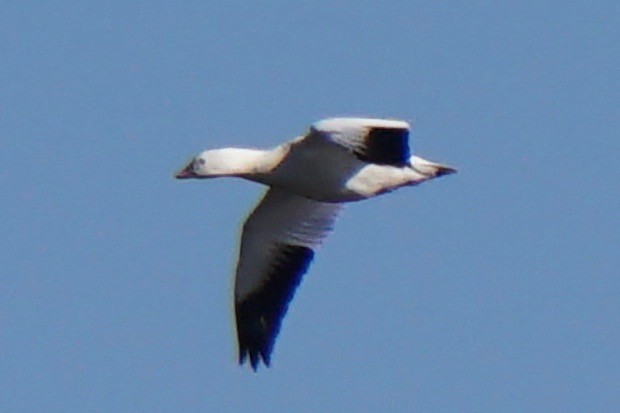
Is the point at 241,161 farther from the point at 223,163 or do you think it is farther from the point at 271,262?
the point at 271,262

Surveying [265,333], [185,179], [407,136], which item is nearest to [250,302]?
[265,333]

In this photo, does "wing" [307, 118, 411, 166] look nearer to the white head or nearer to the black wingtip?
the white head

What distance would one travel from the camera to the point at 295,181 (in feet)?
65.6

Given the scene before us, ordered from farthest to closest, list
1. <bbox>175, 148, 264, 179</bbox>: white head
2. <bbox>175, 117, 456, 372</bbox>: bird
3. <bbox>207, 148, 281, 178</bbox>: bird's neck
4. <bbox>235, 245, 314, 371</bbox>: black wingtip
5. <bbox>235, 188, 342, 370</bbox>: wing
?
<bbox>235, 245, 314, 371</bbox>: black wingtip
<bbox>235, 188, 342, 370</bbox>: wing
<bbox>175, 148, 264, 179</bbox>: white head
<bbox>207, 148, 281, 178</bbox>: bird's neck
<bbox>175, 117, 456, 372</bbox>: bird

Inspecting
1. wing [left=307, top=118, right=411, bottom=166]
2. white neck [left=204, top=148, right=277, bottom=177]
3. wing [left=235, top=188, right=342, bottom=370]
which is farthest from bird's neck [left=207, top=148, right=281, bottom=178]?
wing [left=235, top=188, right=342, bottom=370]

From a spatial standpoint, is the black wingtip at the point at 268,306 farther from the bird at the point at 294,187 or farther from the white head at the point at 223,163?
the white head at the point at 223,163

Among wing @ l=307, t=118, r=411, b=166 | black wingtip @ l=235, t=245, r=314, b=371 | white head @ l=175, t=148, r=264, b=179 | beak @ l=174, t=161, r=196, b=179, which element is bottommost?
black wingtip @ l=235, t=245, r=314, b=371

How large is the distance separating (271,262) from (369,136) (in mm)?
3300

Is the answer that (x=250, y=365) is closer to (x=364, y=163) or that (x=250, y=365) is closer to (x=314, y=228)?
(x=314, y=228)

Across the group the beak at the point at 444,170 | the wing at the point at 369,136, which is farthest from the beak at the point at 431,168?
the wing at the point at 369,136

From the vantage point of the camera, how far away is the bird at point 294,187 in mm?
19000

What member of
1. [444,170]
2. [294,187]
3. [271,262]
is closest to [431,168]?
[444,170]

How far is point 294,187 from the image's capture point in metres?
20.1

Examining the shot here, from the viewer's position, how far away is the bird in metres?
19.0
